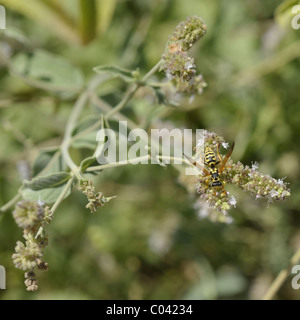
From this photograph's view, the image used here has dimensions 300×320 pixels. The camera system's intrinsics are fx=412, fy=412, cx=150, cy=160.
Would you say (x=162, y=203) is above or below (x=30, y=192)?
below

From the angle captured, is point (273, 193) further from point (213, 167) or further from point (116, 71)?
point (116, 71)

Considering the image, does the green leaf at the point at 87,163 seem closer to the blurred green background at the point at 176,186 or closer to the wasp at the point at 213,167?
the wasp at the point at 213,167

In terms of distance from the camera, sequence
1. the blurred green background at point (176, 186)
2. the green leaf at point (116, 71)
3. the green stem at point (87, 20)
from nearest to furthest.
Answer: the green leaf at point (116, 71), the green stem at point (87, 20), the blurred green background at point (176, 186)

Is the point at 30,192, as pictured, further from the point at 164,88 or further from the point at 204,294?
the point at 204,294

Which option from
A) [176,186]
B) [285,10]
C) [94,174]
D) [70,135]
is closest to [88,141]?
[70,135]

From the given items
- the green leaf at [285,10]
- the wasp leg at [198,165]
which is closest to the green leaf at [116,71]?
the wasp leg at [198,165]

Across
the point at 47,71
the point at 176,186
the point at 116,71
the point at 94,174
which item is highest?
the point at 47,71
